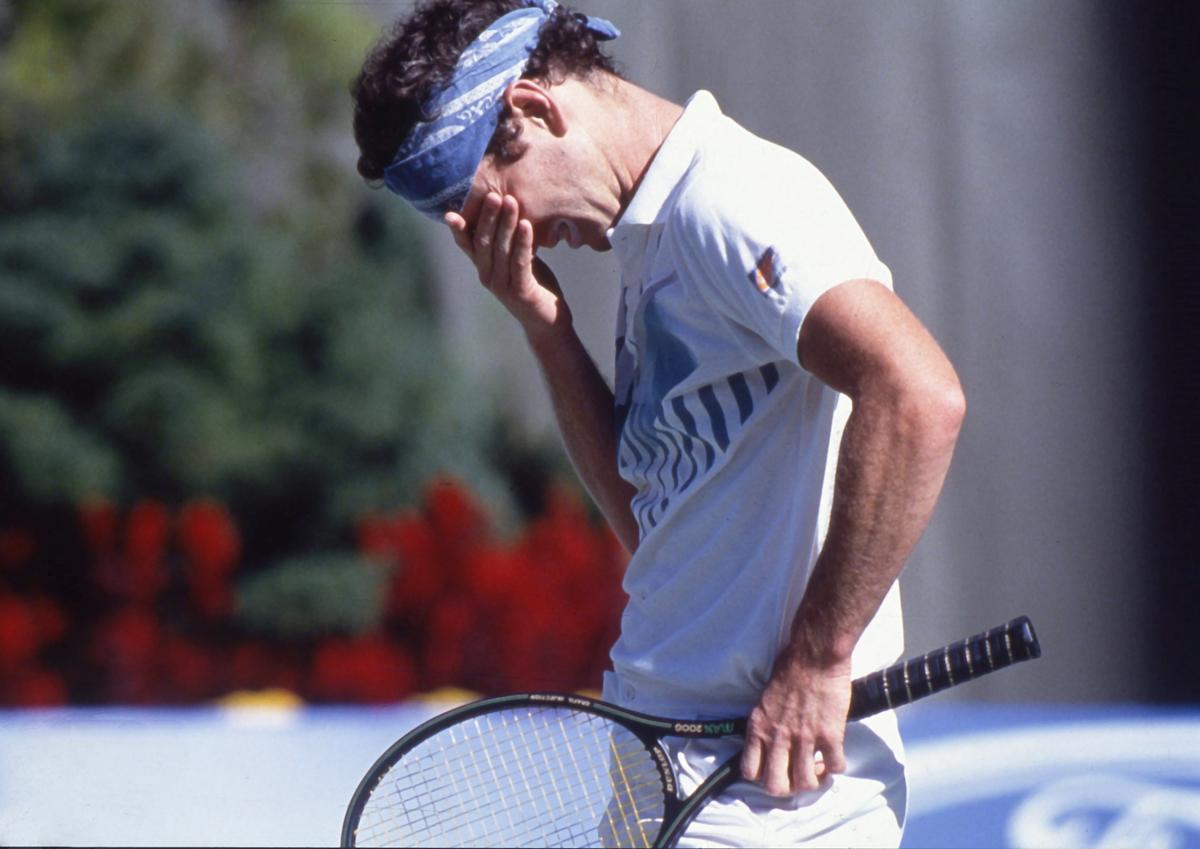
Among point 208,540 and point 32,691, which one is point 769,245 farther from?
point 32,691

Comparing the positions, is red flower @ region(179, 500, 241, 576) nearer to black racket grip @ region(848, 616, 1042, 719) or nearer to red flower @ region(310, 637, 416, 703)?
red flower @ region(310, 637, 416, 703)

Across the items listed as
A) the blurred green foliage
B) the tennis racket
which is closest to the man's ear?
the tennis racket

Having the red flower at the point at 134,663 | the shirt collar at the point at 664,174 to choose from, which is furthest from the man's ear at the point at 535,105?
the red flower at the point at 134,663

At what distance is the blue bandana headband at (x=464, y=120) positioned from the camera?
1643 millimetres

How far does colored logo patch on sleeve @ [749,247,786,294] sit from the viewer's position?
1.43 metres

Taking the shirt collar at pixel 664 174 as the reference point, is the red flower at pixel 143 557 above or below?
below

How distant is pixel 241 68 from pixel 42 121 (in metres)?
0.91

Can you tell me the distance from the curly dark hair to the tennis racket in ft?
1.98

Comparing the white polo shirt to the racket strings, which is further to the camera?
the racket strings

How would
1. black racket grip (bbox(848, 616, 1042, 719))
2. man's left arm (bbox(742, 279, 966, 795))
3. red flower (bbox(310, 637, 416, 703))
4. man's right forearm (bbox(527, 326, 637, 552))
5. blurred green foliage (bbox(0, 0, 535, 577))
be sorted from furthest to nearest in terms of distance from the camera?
blurred green foliage (bbox(0, 0, 535, 577)) → red flower (bbox(310, 637, 416, 703)) → man's right forearm (bbox(527, 326, 637, 552)) → black racket grip (bbox(848, 616, 1042, 719)) → man's left arm (bbox(742, 279, 966, 795))

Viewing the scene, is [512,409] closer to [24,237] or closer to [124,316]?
[124,316]

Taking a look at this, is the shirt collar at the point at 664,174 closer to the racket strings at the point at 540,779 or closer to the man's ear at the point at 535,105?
the man's ear at the point at 535,105

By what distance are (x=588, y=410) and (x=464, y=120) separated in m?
0.45

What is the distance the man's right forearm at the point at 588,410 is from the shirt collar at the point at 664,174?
324 millimetres
